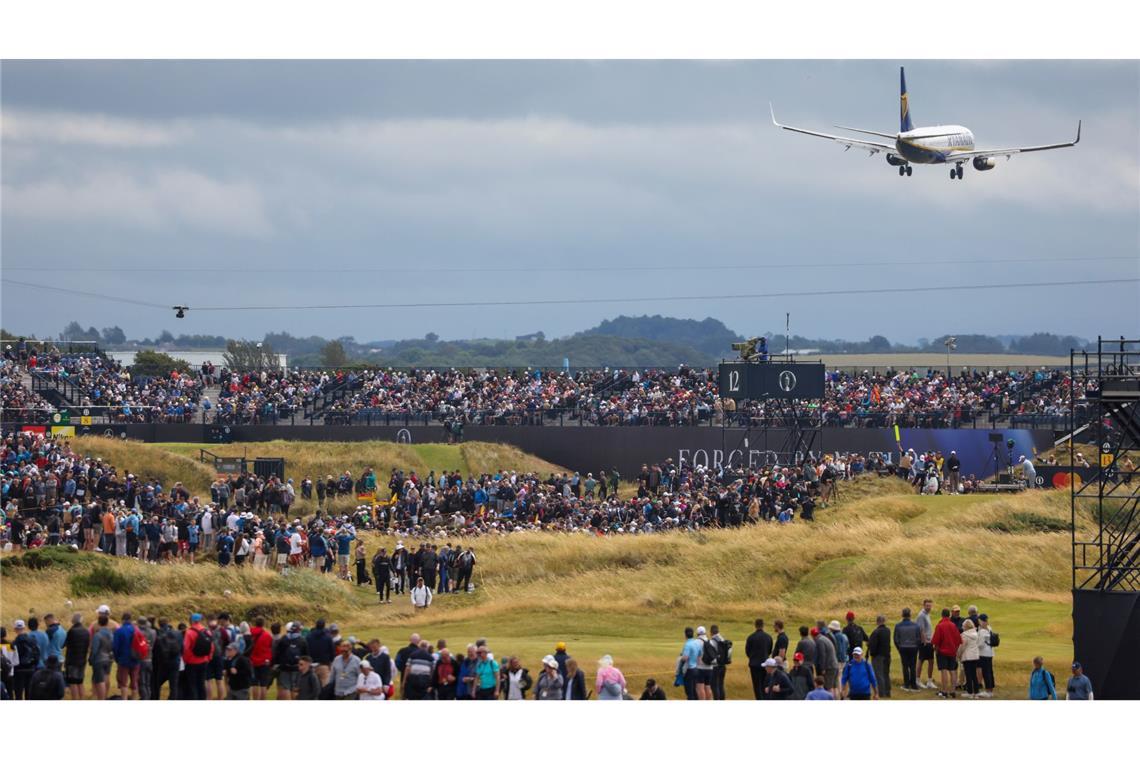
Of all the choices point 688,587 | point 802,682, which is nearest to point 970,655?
point 802,682

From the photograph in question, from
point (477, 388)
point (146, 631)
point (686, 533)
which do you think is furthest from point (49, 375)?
point (146, 631)

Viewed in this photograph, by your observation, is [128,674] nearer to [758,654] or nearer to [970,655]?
[758,654]

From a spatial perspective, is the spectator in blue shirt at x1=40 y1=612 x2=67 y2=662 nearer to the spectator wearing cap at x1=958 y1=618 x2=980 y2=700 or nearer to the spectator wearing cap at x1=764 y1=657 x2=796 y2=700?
the spectator wearing cap at x1=764 y1=657 x2=796 y2=700

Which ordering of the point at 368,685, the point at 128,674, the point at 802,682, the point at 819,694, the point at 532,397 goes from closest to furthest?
the point at 819,694 < the point at 368,685 < the point at 802,682 < the point at 128,674 < the point at 532,397

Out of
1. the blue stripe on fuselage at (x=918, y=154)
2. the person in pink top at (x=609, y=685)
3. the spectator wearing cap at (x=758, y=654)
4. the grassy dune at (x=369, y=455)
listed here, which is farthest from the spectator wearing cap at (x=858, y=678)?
the blue stripe on fuselage at (x=918, y=154)

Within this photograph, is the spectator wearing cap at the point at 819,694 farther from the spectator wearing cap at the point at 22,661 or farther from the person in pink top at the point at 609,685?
the spectator wearing cap at the point at 22,661

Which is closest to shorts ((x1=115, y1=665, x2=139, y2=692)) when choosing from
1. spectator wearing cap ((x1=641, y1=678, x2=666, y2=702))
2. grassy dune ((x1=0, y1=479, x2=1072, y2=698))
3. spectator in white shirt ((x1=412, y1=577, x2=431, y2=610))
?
grassy dune ((x1=0, y1=479, x2=1072, y2=698))
